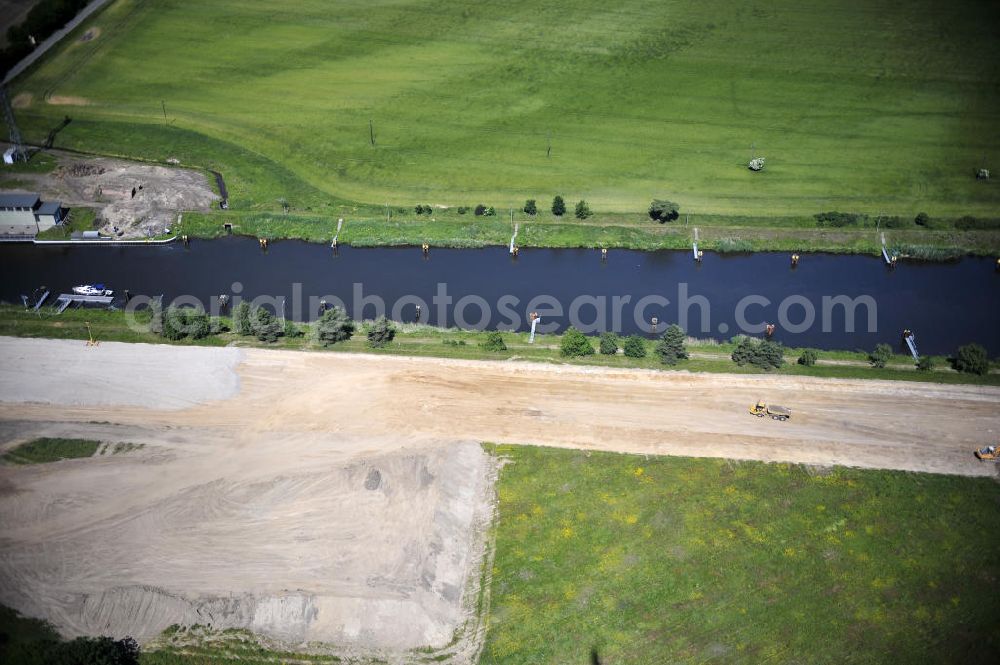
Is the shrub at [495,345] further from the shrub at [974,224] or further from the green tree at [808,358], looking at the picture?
the shrub at [974,224]

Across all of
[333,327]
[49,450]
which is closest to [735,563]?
[333,327]

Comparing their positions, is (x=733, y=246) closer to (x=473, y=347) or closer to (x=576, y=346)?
(x=576, y=346)

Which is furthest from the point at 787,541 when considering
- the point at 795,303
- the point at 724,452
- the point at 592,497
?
the point at 795,303

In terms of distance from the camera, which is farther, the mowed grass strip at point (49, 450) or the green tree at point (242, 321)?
the green tree at point (242, 321)

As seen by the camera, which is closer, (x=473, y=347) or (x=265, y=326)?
(x=265, y=326)

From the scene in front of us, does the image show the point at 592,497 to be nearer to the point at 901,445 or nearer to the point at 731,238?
the point at 901,445

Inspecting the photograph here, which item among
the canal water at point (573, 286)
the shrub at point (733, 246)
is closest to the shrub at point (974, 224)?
the canal water at point (573, 286)
